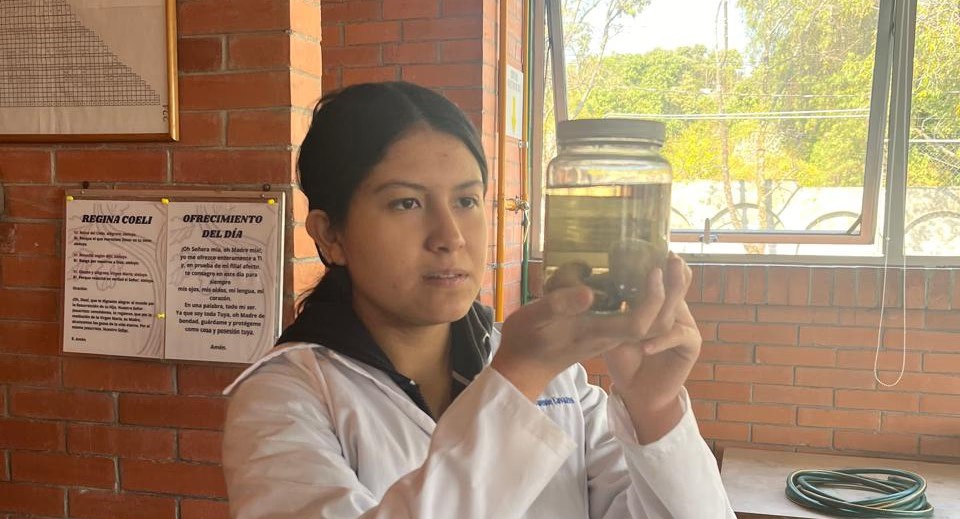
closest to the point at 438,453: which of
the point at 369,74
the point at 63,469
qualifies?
the point at 63,469

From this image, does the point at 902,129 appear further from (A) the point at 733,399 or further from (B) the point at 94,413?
(B) the point at 94,413

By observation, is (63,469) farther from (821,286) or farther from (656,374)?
(821,286)

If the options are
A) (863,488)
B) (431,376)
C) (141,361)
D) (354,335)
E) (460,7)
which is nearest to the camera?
(354,335)

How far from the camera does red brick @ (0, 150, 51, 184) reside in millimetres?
1731

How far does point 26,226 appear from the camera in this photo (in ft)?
5.73

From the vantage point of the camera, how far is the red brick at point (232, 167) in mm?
1609

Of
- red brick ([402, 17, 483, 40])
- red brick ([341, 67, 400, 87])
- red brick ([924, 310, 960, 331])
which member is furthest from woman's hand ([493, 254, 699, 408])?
red brick ([924, 310, 960, 331])

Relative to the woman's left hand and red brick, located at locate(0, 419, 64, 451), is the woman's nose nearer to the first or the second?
the woman's left hand

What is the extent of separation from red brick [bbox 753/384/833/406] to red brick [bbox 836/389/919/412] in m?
0.04

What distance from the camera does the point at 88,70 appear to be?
1.67m

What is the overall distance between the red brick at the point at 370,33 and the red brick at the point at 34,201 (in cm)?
127

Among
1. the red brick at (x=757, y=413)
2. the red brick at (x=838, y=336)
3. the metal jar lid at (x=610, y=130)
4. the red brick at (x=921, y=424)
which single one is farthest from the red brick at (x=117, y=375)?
the red brick at (x=921, y=424)

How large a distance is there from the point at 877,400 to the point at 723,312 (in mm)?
588

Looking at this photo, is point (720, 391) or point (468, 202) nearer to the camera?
point (468, 202)
